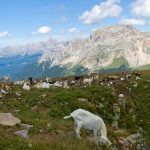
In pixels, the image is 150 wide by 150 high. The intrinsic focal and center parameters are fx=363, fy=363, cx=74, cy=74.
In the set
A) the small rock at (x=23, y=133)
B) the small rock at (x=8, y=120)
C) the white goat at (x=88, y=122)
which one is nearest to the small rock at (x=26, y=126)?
the small rock at (x=8, y=120)

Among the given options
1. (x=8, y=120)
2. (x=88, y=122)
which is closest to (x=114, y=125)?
(x=8, y=120)

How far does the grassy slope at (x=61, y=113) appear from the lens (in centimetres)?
1528

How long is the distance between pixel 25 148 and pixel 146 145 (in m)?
13.5

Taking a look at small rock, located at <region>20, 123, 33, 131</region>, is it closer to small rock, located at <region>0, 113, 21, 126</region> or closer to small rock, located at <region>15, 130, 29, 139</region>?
small rock, located at <region>0, 113, 21, 126</region>

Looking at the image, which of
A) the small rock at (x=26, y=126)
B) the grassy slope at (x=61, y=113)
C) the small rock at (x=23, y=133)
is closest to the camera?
the grassy slope at (x=61, y=113)

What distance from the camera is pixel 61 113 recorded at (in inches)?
1031

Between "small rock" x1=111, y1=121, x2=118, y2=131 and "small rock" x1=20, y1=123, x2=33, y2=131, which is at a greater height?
"small rock" x1=20, y1=123, x2=33, y2=131

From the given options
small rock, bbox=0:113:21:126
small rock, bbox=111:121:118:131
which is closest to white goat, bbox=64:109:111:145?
small rock, bbox=0:113:21:126

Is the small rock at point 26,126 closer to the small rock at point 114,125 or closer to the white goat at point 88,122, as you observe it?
the white goat at point 88,122

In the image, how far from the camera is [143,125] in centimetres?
3394

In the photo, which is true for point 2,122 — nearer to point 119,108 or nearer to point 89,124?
point 89,124

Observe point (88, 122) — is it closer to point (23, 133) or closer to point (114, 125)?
point (23, 133)

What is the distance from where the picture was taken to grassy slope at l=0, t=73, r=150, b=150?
15281 mm

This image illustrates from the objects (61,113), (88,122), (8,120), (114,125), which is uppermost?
(88,122)
